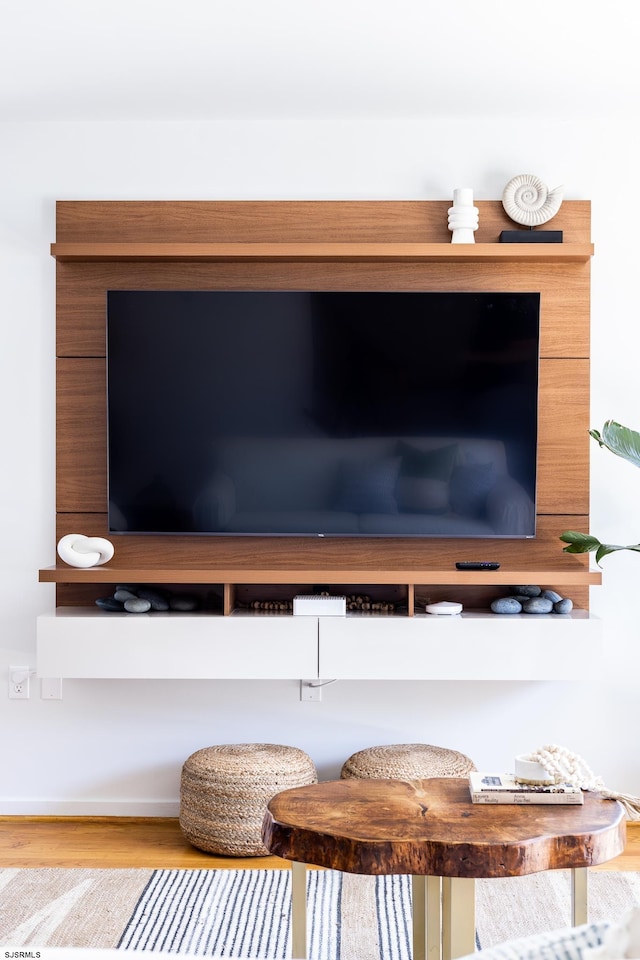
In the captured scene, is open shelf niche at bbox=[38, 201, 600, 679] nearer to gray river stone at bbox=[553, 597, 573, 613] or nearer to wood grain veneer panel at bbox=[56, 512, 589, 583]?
wood grain veneer panel at bbox=[56, 512, 589, 583]

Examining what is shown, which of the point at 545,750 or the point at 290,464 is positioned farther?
the point at 290,464

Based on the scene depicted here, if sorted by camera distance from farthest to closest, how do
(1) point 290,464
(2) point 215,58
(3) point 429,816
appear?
(1) point 290,464, (2) point 215,58, (3) point 429,816

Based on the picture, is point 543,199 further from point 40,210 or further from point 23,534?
point 23,534

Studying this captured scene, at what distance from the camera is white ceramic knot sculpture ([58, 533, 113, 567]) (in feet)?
10.2

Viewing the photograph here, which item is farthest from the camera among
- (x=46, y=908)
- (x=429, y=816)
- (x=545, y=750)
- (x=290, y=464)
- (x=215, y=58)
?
(x=290, y=464)

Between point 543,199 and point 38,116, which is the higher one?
point 38,116

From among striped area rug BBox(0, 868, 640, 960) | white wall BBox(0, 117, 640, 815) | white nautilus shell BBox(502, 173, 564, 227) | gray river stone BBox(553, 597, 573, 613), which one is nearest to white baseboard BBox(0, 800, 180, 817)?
white wall BBox(0, 117, 640, 815)

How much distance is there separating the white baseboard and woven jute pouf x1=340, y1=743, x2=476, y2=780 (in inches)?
28.0

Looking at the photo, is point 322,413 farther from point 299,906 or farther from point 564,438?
point 299,906

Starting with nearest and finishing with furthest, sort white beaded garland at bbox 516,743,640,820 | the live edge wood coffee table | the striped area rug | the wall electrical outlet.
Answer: the live edge wood coffee table, white beaded garland at bbox 516,743,640,820, the striped area rug, the wall electrical outlet

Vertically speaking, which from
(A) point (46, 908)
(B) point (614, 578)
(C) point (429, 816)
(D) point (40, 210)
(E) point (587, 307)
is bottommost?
(A) point (46, 908)

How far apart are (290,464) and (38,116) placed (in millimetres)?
1520

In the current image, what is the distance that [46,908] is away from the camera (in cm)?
255

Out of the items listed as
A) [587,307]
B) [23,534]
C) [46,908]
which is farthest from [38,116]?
[46,908]
